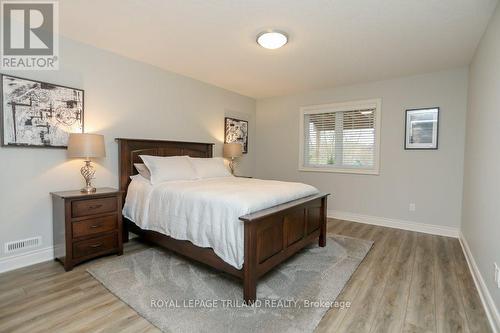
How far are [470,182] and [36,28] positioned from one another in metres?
4.92

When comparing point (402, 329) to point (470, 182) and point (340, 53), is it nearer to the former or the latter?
point (470, 182)

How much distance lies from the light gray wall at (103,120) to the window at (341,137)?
1.83 metres

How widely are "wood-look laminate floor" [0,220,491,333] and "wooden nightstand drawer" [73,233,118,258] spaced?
0.14 metres

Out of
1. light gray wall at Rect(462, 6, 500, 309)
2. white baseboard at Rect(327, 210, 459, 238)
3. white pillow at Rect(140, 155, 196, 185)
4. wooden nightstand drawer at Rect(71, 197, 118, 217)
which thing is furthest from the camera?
white baseboard at Rect(327, 210, 459, 238)

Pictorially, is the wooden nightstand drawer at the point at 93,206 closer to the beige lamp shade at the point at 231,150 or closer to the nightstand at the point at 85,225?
the nightstand at the point at 85,225

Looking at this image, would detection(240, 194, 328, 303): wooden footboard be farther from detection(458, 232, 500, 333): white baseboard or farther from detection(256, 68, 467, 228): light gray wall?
detection(256, 68, 467, 228): light gray wall

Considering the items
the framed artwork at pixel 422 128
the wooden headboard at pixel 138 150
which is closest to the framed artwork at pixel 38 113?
the wooden headboard at pixel 138 150

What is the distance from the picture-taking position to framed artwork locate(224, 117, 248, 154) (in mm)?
4863

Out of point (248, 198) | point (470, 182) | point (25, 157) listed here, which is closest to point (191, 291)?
point (248, 198)

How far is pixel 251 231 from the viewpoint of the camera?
1921 millimetres

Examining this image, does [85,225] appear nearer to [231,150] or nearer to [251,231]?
[251,231]

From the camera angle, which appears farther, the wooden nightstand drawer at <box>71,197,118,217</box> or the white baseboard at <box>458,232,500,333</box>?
the wooden nightstand drawer at <box>71,197,118,217</box>

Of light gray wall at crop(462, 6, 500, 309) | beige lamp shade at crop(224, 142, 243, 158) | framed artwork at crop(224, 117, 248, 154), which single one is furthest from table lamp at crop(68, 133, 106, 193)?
light gray wall at crop(462, 6, 500, 309)

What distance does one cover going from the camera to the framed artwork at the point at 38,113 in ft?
7.82
